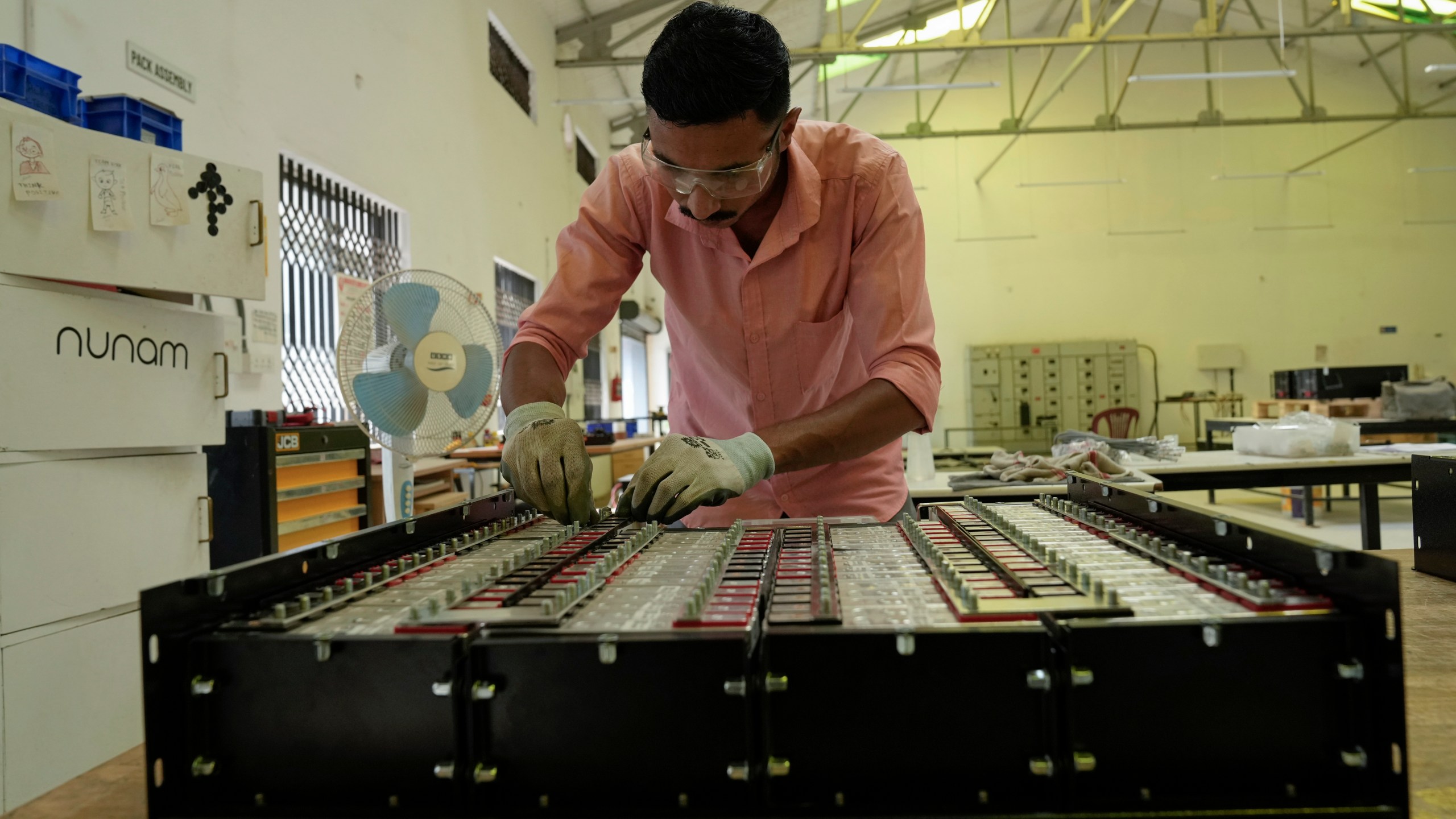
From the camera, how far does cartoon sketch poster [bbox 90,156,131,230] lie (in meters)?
1.74

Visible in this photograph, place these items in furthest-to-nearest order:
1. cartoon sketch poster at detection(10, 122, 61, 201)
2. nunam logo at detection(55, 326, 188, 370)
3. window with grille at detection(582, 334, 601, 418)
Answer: window with grille at detection(582, 334, 601, 418) → nunam logo at detection(55, 326, 188, 370) → cartoon sketch poster at detection(10, 122, 61, 201)

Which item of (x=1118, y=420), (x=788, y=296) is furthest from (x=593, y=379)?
(x=788, y=296)

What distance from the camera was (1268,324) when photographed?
38.3ft

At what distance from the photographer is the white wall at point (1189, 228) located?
1162 centimetres

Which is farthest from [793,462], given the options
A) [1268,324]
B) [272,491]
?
[1268,324]

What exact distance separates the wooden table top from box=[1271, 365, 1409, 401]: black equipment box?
293 inches


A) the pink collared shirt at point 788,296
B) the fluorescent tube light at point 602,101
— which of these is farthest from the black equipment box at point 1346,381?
the pink collared shirt at point 788,296

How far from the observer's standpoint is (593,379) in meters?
9.26

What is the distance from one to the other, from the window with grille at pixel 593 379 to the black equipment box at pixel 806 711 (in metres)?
8.09

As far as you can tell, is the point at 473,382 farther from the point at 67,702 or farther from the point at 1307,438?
the point at 1307,438

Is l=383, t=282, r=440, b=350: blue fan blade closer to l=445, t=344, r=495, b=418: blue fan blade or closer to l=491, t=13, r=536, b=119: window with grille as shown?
l=445, t=344, r=495, b=418: blue fan blade

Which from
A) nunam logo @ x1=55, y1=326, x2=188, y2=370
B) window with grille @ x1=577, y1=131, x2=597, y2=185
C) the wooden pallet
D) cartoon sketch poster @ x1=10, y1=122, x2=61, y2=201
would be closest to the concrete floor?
the wooden pallet

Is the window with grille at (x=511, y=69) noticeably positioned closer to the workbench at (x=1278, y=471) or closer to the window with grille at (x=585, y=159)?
the window with grille at (x=585, y=159)

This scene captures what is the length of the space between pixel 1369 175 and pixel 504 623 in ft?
48.2
